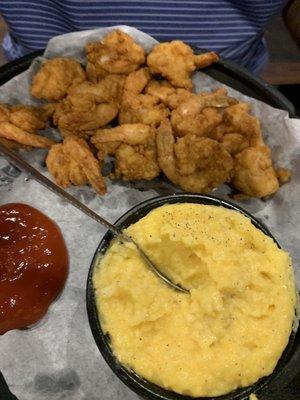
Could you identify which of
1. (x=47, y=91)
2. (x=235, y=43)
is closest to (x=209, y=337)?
(x=47, y=91)

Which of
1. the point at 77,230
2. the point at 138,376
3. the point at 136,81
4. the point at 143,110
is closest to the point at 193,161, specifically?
the point at 143,110

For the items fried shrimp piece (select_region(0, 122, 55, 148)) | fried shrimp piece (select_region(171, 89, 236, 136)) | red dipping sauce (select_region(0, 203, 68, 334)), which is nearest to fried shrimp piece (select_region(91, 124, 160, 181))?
fried shrimp piece (select_region(171, 89, 236, 136))

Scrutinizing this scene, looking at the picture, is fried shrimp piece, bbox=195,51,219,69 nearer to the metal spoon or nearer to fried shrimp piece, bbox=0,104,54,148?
fried shrimp piece, bbox=0,104,54,148

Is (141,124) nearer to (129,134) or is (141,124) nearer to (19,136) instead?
(129,134)

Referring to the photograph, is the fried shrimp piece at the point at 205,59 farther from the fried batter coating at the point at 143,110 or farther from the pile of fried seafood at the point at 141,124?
the fried batter coating at the point at 143,110

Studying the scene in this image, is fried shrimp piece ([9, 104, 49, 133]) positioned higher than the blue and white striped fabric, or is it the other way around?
the blue and white striped fabric

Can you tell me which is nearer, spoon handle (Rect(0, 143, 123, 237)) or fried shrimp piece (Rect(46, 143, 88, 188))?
spoon handle (Rect(0, 143, 123, 237))

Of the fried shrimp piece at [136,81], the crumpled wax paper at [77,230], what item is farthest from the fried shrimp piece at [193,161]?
the fried shrimp piece at [136,81]
